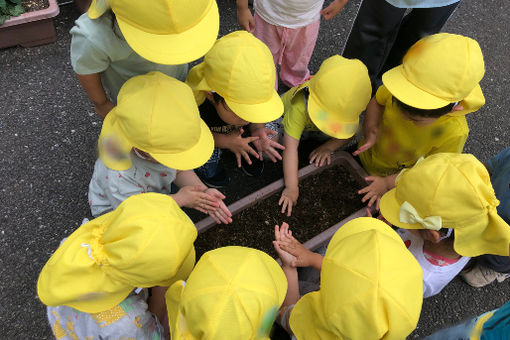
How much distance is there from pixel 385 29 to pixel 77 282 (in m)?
2.04

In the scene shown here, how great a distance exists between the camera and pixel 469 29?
11.2ft

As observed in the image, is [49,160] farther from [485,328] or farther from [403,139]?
[485,328]

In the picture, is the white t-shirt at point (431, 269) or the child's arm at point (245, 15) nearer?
the white t-shirt at point (431, 269)

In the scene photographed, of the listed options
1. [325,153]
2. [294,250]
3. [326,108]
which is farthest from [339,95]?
[294,250]

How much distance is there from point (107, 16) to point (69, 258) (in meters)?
0.91

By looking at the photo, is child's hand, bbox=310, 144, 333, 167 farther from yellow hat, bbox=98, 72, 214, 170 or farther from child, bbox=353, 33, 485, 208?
yellow hat, bbox=98, 72, 214, 170

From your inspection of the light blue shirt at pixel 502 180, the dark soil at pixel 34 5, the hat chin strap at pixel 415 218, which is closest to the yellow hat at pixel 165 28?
the hat chin strap at pixel 415 218

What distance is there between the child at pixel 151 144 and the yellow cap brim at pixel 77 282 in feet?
1.28

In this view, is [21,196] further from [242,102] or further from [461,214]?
[461,214]

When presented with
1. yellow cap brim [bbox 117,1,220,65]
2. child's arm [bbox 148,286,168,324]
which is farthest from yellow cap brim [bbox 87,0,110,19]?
child's arm [bbox 148,286,168,324]

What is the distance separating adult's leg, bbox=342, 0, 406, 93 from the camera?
2162 millimetres

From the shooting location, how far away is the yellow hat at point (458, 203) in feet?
4.32

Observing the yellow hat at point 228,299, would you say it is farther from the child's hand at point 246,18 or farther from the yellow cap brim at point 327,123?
the child's hand at point 246,18

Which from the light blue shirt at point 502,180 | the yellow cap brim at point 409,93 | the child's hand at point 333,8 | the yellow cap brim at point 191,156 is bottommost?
the light blue shirt at point 502,180
